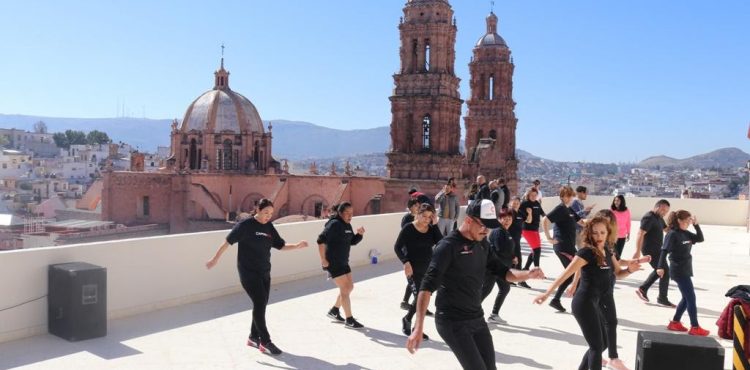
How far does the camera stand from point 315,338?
7.08 m

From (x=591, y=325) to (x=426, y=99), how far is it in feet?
86.4

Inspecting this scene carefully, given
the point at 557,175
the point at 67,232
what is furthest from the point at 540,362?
the point at 557,175

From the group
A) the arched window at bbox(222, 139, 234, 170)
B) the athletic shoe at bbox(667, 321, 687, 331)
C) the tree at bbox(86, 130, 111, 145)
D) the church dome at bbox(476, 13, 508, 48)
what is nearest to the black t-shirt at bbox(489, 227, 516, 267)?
the athletic shoe at bbox(667, 321, 687, 331)

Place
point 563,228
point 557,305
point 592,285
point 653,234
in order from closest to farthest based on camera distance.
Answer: point 592,285
point 563,228
point 557,305
point 653,234

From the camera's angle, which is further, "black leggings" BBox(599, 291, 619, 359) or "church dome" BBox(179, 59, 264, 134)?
"church dome" BBox(179, 59, 264, 134)

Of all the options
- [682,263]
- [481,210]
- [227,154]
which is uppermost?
[227,154]

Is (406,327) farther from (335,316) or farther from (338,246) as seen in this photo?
(338,246)

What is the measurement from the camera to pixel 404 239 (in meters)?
6.73

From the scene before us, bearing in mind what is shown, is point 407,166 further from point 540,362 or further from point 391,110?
point 540,362

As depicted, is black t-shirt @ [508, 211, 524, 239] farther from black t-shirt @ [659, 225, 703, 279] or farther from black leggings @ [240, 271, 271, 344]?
black leggings @ [240, 271, 271, 344]

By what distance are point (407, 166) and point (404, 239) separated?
25295mm

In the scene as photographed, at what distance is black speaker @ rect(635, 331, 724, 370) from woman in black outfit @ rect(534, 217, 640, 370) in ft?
1.77

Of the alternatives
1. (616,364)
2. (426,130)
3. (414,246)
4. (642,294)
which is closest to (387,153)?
(426,130)

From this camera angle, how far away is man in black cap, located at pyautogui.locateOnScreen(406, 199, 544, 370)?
425 cm
